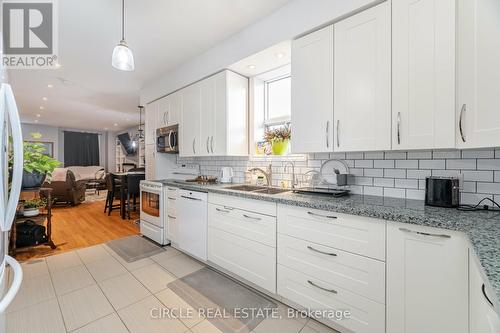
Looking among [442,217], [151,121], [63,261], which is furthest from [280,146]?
[63,261]

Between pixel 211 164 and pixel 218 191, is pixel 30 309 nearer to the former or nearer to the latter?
pixel 218 191

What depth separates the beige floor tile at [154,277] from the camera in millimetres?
2141

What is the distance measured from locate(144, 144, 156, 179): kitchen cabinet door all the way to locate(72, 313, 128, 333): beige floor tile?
8.54 feet

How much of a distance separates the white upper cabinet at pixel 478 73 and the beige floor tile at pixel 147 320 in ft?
7.41

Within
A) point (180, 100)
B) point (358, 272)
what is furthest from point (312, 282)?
point (180, 100)

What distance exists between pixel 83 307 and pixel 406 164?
9.50 feet

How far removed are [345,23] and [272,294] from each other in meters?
2.32

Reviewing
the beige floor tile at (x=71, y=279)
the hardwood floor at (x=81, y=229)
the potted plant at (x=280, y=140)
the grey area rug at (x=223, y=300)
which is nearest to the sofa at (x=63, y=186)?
the hardwood floor at (x=81, y=229)

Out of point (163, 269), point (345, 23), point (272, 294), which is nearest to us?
point (345, 23)

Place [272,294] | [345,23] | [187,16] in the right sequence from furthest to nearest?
[187,16]
[272,294]
[345,23]

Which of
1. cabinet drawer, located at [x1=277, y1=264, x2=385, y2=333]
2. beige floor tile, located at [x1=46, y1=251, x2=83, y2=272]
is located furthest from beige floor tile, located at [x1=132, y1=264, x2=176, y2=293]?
cabinet drawer, located at [x1=277, y1=264, x2=385, y2=333]

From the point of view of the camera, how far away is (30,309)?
1.82 m

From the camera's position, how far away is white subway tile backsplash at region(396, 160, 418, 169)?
5.55 ft

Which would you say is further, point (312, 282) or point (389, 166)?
point (389, 166)
